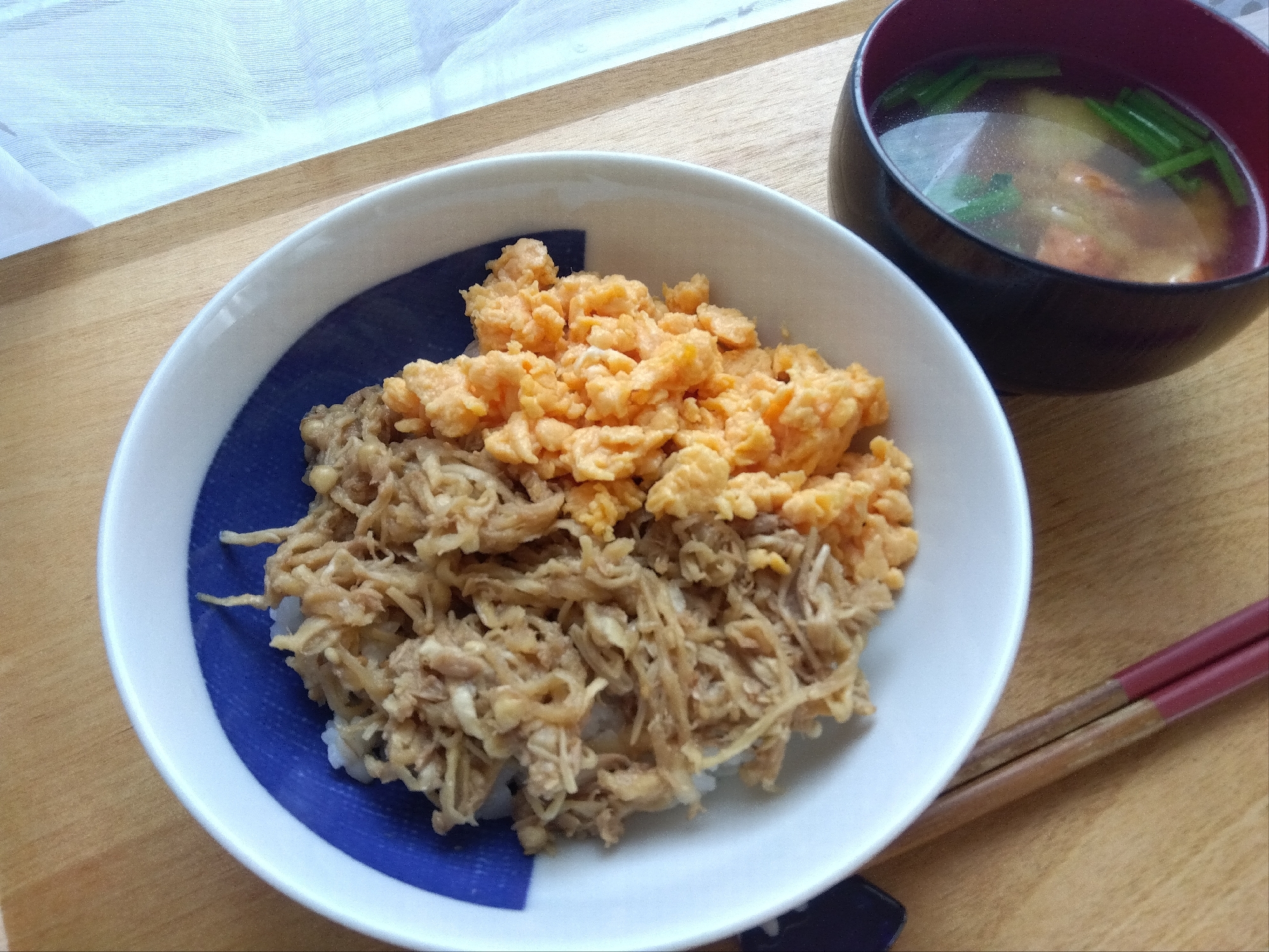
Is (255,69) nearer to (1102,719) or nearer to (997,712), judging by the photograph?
(997,712)

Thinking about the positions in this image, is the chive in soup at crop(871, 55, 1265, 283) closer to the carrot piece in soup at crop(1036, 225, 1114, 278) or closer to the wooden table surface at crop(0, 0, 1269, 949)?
the carrot piece in soup at crop(1036, 225, 1114, 278)

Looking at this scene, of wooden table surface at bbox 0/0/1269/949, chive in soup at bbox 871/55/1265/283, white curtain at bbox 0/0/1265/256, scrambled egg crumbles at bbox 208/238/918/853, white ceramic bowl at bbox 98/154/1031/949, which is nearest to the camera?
white ceramic bowl at bbox 98/154/1031/949

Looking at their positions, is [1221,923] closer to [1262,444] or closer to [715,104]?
[1262,444]

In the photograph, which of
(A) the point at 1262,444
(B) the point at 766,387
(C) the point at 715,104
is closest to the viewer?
(B) the point at 766,387

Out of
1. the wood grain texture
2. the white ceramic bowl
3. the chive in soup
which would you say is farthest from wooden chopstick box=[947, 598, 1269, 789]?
the chive in soup

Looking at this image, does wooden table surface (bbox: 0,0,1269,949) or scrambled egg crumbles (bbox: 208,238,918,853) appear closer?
scrambled egg crumbles (bbox: 208,238,918,853)

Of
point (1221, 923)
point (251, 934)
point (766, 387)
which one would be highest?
point (766, 387)

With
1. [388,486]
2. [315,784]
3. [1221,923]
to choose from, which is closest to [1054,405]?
[1221,923]
